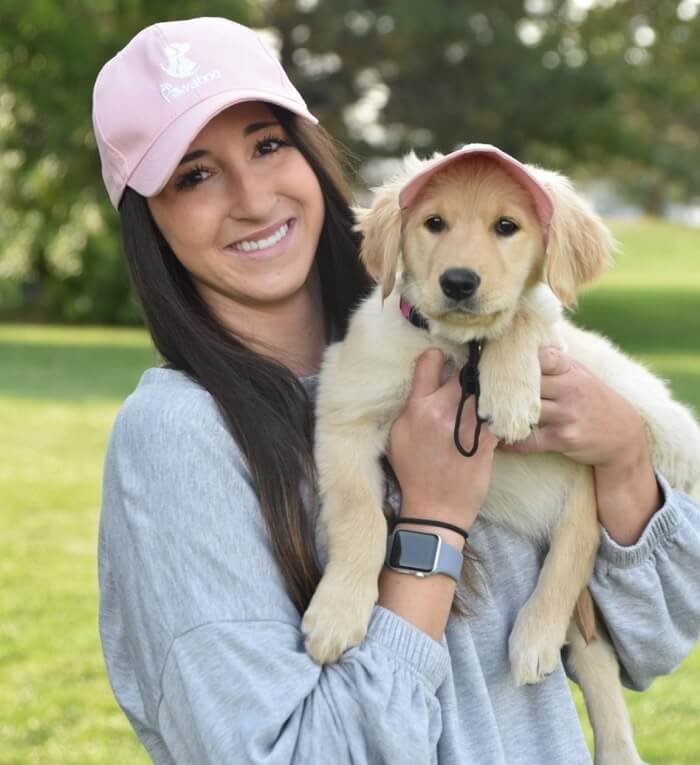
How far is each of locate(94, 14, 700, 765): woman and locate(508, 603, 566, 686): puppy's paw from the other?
4 cm

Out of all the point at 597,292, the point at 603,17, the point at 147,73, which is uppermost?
the point at 147,73

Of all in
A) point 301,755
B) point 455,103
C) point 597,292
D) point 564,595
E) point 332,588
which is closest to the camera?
point 301,755

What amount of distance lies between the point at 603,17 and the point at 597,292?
41.0 ft

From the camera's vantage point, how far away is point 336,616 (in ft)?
6.44

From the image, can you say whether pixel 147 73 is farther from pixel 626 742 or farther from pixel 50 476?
pixel 50 476

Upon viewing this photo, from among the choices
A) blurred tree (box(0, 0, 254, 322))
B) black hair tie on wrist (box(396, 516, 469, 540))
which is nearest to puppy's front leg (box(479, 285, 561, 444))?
black hair tie on wrist (box(396, 516, 469, 540))

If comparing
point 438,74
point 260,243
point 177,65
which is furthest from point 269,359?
point 438,74

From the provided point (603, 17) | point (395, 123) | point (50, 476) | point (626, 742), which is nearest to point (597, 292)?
point (603, 17)

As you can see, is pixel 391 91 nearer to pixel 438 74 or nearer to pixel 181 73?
pixel 438 74

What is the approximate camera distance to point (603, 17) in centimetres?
2328

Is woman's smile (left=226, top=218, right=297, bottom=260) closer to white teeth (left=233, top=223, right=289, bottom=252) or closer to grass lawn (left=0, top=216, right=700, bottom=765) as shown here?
white teeth (left=233, top=223, right=289, bottom=252)

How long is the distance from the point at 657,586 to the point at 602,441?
281 millimetres

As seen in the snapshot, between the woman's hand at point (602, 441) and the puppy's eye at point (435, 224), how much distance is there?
31 centimetres

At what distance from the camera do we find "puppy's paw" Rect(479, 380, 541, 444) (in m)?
2.21
